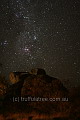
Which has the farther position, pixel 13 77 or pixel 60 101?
pixel 13 77

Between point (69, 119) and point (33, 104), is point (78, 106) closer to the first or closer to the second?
point (69, 119)

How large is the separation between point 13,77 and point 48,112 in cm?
372

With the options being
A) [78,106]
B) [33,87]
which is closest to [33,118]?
[33,87]

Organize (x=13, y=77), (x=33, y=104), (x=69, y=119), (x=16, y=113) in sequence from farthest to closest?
(x=13, y=77) < (x=69, y=119) < (x=33, y=104) < (x=16, y=113)

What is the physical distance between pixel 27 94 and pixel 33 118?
1.33 meters

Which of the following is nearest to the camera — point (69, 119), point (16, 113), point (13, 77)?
point (16, 113)

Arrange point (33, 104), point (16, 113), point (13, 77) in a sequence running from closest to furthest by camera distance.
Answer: point (16, 113)
point (33, 104)
point (13, 77)

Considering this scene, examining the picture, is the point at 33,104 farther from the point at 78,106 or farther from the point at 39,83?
the point at 78,106

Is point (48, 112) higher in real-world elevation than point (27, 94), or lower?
lower

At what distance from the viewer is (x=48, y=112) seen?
461 inches

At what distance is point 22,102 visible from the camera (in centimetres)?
1165

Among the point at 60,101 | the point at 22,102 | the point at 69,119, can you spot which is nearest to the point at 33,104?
the point at 22,102

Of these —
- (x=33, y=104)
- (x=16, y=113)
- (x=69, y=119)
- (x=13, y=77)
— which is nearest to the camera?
(x=16, y=113)

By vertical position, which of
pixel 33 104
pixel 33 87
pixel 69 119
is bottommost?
pixel 69 119
